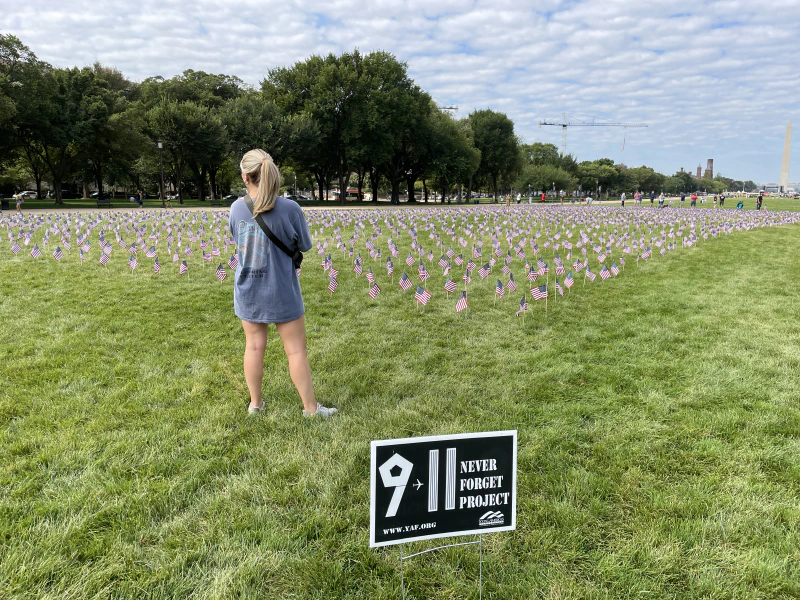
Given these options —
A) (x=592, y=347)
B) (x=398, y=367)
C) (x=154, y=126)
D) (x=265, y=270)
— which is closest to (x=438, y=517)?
(x=265, y=270)

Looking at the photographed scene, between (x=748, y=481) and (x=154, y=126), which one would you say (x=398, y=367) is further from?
(x=154, y=126)

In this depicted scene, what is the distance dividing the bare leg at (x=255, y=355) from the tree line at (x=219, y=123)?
1360 inches

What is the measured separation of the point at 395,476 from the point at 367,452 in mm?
1606

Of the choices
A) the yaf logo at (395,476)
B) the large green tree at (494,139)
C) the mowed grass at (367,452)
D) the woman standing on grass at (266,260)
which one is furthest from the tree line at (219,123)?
the yaf logo at (395,476)

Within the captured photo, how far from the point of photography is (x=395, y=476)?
6.05ft

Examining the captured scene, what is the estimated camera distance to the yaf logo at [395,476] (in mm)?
1826

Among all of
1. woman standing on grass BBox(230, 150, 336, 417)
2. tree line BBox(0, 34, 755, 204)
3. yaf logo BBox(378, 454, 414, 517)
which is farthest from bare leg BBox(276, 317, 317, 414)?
tree line BBox(0, 34, 755, 204)

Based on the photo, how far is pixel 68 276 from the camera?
9117 mm

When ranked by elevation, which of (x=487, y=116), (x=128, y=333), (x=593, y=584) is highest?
(x=487, y=116)

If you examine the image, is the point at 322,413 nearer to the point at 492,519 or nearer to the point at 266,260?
the point at 266,260

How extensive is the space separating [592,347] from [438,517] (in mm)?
4416

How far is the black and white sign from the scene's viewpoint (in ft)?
6.02

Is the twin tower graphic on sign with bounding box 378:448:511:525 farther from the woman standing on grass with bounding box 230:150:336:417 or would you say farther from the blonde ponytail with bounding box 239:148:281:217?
the blonde ponytail with bounding box 239:148:281:217

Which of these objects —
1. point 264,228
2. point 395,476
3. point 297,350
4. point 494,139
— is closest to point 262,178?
point 264,228
